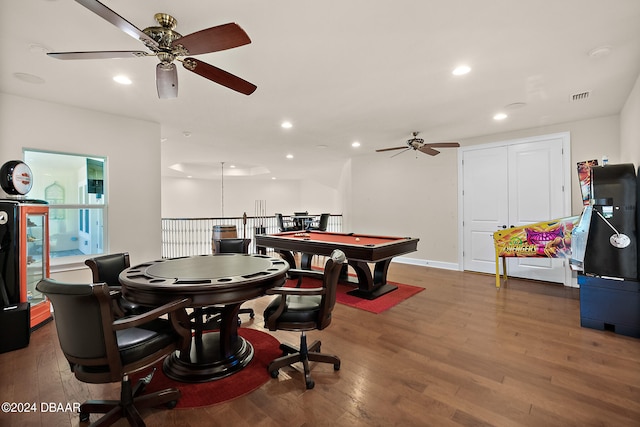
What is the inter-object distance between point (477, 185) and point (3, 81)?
23.1ft

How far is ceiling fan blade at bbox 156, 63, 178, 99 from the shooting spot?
2.06 meters

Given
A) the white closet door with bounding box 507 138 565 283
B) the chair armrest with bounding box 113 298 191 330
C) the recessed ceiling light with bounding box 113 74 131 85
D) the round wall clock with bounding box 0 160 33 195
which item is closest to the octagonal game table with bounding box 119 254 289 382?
the chair armrest with bounding box 113 298 191 330

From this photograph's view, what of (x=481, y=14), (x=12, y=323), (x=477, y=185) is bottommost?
(x=12, y=323)

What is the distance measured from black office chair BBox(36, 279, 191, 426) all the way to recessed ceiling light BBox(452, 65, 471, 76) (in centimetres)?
321

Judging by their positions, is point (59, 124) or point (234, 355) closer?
point (234, 355)

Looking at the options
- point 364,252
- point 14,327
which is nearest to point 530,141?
point 364,252

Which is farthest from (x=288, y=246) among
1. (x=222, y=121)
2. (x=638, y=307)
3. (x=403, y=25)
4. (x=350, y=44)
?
(x=638, y=307)

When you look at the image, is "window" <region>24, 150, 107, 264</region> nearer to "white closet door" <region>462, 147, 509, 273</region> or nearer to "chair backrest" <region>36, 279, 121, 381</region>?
"chair backrest" <region>36, 279, 121, 381</region>

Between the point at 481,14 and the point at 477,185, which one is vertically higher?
the point at 481,14

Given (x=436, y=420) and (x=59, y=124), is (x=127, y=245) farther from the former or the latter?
(x=436, y=420)

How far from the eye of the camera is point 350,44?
7.86 ft

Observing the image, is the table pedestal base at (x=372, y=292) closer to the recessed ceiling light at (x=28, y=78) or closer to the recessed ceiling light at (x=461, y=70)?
the recessed ceiling light at (x=461, y=70)

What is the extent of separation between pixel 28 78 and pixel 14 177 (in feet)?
3.46

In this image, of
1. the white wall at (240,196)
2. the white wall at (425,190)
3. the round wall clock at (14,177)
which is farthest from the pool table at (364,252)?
the white wall at (240,196)
